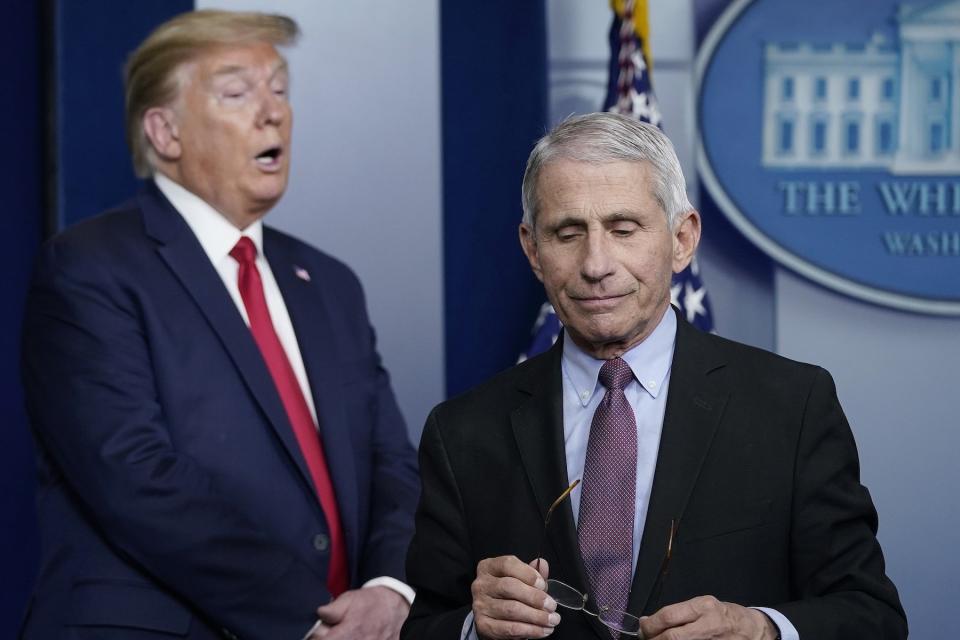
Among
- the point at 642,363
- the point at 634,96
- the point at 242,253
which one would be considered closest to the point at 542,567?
the point at 642,363

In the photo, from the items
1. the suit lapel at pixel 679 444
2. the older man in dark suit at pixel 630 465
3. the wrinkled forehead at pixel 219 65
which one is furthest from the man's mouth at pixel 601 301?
the wrinkled forehead at pixel 219 65

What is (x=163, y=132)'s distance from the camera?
2846 mm

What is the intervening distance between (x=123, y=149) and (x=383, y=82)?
70 cm

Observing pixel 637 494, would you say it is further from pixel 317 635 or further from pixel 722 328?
pixel 722 328

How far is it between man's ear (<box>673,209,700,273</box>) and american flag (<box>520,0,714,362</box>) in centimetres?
128

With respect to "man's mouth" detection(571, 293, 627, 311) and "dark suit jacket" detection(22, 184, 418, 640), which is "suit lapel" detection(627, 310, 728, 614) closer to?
"man's mouth" detection(571, 293, 627, 311)

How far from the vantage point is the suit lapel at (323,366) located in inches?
103

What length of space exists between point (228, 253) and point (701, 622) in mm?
1508

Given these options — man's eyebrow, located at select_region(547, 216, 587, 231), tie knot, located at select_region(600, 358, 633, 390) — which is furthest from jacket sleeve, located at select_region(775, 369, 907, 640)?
man's eyebrow, located at select_region(547, 216, 587, 231)

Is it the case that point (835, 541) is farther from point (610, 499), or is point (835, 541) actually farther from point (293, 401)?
point (293, 401)

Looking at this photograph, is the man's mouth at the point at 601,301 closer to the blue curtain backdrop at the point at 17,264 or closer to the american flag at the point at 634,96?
the american flag at the point at 634,96

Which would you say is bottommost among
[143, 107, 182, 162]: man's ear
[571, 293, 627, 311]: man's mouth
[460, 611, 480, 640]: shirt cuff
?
[460, 611, 480, 640]: shirt cuff

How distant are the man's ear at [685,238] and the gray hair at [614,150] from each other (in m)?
0.03

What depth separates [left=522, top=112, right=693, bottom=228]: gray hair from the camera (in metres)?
1.76
